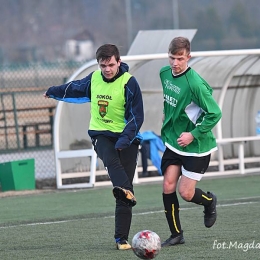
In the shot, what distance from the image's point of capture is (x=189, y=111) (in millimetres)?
7465

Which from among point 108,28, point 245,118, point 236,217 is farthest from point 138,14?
point 236,217

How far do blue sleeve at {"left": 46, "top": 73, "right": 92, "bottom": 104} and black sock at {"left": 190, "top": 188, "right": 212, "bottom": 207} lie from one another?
128 cm

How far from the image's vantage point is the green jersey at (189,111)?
7.36 meters

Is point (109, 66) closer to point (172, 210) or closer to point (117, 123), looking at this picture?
point (117, 123)

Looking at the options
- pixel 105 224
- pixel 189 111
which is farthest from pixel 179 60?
pixel 105 224

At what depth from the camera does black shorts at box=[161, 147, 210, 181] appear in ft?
24.7

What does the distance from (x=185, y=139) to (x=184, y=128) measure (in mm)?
203

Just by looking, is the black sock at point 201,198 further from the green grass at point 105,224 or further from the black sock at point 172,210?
the green grass at point 105,224

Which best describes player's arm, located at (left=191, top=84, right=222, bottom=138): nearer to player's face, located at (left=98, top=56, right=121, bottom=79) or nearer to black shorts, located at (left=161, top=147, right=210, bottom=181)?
black shorts, located at (left=161, top=147, right=210, bottom=181)

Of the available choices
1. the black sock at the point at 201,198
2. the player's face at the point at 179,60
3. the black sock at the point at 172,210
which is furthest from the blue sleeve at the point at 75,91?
the black sock at the point at 201,198

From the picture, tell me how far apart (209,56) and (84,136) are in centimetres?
233

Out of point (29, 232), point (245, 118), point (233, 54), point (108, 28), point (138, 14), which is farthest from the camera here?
point (108, 28)

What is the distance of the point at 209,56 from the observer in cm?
1330

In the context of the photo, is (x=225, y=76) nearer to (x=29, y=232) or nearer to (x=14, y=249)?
(x=29, y=232)
